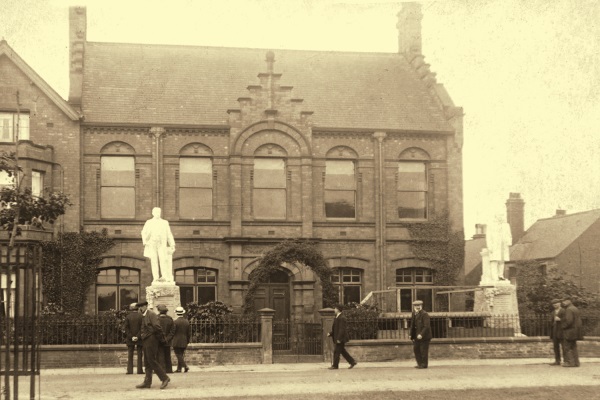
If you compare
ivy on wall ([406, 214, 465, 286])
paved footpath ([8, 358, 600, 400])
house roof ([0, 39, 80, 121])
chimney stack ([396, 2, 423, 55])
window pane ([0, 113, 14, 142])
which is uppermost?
chimney stack ([396, 2, 423, 55])

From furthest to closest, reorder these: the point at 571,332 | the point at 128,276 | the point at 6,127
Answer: the point at 128,276 → the point at 6,127 → the point at 571,332

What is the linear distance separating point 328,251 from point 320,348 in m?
7.55

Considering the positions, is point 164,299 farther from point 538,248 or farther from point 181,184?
point 538,248

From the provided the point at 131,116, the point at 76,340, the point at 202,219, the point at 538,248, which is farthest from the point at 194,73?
the point at 538,248

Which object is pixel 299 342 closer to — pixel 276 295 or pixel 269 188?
pixel 276 295

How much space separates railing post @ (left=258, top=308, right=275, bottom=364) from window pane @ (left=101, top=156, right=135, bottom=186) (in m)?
9.65

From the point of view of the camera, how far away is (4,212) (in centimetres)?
2130

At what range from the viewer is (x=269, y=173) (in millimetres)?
30422

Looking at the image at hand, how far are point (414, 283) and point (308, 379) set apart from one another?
14.0 metres

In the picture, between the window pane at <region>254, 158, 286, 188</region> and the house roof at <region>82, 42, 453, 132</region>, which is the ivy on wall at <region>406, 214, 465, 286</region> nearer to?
the house roof at <region>82, 42, 453, 132</region>

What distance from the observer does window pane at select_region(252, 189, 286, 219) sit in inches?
1189

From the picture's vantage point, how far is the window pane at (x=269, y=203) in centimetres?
3020

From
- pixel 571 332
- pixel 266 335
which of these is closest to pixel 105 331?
pixel 266 335

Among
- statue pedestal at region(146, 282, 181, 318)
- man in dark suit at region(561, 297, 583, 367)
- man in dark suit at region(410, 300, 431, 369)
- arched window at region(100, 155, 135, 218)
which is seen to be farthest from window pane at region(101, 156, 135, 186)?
man in dark suit at region(561, 297, 583, 367)
